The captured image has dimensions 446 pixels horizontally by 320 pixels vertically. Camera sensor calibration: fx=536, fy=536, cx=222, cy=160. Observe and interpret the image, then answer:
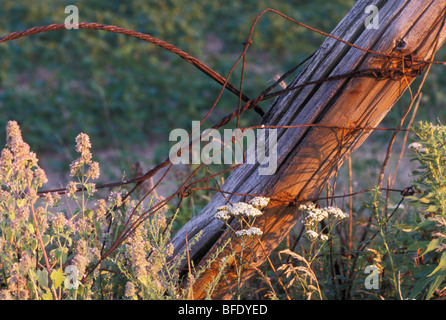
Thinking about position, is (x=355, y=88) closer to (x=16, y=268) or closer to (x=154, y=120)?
(x=16, y=268)

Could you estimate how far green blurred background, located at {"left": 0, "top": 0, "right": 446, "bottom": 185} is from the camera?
6766mm

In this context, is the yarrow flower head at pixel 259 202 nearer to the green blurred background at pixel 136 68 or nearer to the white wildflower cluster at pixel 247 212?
the white wildflower cluster at pixel 247 212

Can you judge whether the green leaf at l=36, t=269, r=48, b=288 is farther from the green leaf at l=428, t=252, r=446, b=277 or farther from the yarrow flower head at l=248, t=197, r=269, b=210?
the green leaf at l=428, t=252, r=446, b=277

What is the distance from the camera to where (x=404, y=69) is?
199 cm

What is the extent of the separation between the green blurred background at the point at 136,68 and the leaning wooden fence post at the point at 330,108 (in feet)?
11.7

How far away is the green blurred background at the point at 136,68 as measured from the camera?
6.77m

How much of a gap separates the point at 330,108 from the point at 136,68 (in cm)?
629

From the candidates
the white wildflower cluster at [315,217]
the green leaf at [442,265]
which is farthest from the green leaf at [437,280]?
the white wildflower cluster at [315,217]

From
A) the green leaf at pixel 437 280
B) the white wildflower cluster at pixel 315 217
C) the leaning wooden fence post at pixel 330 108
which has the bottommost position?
the green leaf at pixel 437 280

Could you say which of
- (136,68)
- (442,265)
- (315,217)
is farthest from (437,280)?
(136,68)

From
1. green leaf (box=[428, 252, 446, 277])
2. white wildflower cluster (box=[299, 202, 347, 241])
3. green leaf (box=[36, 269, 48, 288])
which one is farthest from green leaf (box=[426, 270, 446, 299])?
green leaf (box=[36, 269, 48, 288])

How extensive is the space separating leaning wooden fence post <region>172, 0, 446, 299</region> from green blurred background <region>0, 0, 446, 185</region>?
356cm
